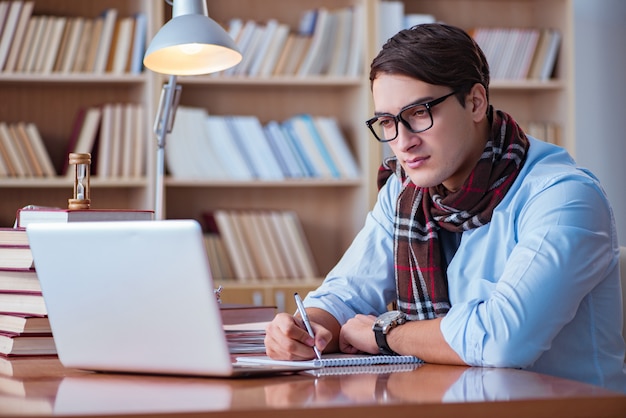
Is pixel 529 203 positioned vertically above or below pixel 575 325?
above

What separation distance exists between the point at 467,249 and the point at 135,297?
0.75 meters

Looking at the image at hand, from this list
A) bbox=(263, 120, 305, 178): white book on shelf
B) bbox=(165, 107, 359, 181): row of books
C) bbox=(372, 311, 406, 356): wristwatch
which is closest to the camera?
bbox=(372, 311, 406, 356): wristwatch

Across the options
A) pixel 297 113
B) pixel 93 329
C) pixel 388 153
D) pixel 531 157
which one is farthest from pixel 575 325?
pixel 297 113

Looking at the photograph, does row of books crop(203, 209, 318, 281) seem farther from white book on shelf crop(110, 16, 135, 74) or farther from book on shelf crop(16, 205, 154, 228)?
book on shelf crop(16, 205, 154, 228)

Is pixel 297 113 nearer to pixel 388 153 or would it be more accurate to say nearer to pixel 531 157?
pixel 388 153

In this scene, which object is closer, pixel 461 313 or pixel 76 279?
pixel 76 279

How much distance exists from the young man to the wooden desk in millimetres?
188

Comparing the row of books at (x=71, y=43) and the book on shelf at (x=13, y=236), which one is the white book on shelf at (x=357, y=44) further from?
the book on shelf at (x=13, y=236)

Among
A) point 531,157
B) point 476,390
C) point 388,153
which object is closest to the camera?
point 476,390

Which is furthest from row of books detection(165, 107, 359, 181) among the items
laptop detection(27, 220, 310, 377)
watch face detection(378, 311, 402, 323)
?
laptop detection(27, 220, 310, 377)

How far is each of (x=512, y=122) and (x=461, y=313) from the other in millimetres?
505

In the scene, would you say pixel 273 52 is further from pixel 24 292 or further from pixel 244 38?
pixel 24 292

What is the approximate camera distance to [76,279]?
1.17 meters

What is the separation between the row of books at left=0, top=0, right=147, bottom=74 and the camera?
131 inches
